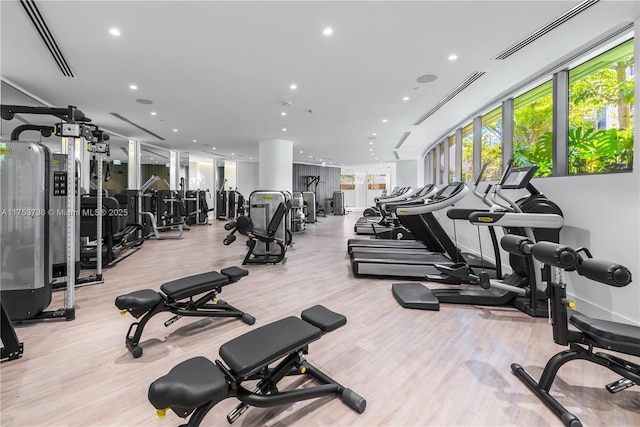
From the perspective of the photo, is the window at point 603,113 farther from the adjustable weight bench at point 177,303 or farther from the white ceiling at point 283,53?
the adjustable weight bench at point 177,303

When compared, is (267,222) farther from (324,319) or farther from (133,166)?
(133,166)

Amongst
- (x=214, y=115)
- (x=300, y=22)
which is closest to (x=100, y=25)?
(x=300, y=22)

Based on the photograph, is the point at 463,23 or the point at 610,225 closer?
the point at 610,225

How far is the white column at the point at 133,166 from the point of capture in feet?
30.2

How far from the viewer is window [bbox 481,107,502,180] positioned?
17.1ft

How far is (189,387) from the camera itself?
1138 mm

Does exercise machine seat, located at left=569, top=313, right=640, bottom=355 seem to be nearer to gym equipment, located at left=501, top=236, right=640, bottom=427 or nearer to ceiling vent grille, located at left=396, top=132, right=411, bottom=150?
gym equipment, located at left=501, top=236, right=640, bottom=427

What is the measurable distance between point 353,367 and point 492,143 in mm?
5322

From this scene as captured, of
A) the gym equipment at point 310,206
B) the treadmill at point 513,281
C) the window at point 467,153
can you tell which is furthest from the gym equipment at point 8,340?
the gym equipment at point 310,206

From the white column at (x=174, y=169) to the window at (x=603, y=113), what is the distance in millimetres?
12306

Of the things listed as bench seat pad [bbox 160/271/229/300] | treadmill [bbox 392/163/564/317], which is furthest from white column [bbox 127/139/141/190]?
treadmill [bbox 392/163/564/317]

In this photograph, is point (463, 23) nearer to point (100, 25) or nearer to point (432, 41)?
point (432, 41)

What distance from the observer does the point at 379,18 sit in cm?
294

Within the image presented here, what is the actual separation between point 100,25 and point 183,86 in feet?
5.83
